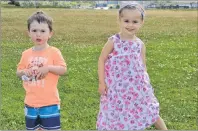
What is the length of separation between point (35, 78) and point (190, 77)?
7.81 meters

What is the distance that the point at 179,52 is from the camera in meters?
16.3

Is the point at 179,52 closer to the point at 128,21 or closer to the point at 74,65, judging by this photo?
the point at 74,65

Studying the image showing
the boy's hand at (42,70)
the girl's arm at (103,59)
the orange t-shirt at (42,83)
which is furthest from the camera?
the girl's arm at (103,59)

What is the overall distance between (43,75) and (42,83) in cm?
12

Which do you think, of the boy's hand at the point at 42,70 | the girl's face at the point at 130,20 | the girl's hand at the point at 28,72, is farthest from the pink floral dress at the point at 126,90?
the girl's hand at the point at 28,72

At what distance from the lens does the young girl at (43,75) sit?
4.45 meters

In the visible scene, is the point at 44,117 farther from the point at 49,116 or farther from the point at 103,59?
the point at 103,59

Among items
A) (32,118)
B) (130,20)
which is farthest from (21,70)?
(130,20)

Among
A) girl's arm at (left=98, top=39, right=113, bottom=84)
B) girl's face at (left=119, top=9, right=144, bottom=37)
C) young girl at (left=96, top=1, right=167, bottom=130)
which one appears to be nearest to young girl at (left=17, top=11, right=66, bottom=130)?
girl's arm at (left=98, top=39, right=113, bottom=84)

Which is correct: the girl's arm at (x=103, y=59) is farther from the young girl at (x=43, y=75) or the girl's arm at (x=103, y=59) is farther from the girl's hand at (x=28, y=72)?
the girl's hand at (x=28, y=72)

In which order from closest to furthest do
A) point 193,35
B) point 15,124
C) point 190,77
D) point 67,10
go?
point 15,124 < point 190,77 < point 193,35 < point 67,10

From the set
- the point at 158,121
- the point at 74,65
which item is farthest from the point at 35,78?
the point at 74,65

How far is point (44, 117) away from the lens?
4.50 m

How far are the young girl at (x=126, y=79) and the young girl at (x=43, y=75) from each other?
19.9 inches
